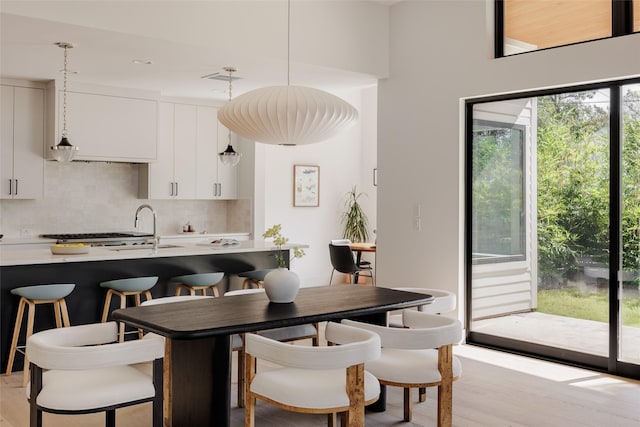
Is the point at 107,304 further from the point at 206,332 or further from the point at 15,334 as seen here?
the point at 206,332

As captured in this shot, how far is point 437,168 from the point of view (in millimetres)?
5914

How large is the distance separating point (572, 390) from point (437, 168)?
237 cm

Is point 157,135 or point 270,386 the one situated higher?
point 157,135

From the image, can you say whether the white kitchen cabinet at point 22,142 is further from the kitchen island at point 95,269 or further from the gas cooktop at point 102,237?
the kitchen island at point 95,269

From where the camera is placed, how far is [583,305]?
4.94 meters

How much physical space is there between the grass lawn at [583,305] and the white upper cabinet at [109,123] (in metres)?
4.83

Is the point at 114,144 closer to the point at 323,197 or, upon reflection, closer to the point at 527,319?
the point at 323,197

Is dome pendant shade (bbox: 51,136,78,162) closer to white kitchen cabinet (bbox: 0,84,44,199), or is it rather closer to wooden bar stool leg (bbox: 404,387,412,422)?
white kitchen cabinet (bbox: 0,84,44,199)

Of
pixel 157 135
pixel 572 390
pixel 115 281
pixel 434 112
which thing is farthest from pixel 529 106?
pixel 157 135

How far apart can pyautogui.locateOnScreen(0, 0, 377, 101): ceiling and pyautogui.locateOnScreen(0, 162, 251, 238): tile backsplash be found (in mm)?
1180

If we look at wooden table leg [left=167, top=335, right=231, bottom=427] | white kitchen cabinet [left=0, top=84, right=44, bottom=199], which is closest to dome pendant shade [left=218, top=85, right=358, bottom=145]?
wooden table leg [left=167, top=335, right=231, bottom=427]

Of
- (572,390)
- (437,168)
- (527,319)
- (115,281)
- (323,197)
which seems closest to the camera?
(572,390)

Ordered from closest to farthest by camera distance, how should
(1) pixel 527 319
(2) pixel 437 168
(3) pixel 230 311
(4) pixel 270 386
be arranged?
(4) pixel 270 386
(3) pixel 230 311
(1) pixel 527 319
(2) pixel 437 168

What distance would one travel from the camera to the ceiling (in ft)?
15.2
